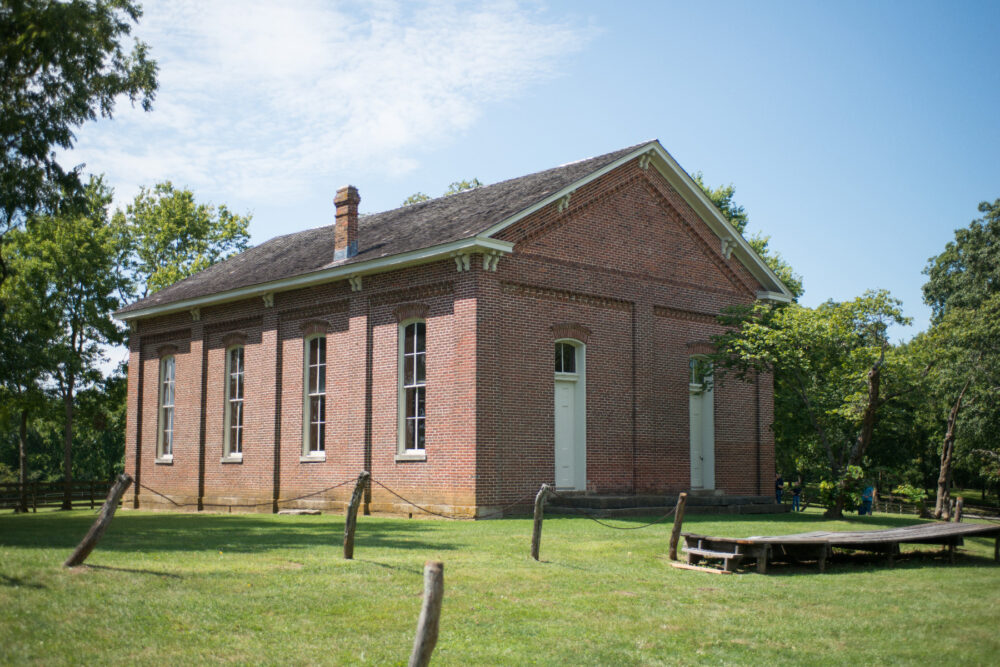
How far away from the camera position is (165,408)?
1172 inches

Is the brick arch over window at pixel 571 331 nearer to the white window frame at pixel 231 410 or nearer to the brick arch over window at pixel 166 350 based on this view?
the white window frame at pixel 231 410

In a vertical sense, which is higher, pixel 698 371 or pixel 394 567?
pixel 698 371

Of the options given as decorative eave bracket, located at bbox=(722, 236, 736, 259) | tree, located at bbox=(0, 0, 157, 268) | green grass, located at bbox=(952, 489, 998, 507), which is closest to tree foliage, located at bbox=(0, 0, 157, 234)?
tree, located at bbox=(0, 0, 157, 268)

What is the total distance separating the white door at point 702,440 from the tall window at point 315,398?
9.48 metres

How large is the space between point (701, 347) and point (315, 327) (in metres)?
9.90

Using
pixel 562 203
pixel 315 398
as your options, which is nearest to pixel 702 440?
pixel 562 203

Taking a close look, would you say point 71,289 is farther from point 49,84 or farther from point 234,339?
point 49,84

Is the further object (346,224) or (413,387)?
(346,224)

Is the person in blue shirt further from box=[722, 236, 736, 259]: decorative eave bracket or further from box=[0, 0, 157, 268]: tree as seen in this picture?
box=[0, 0, 157, 268]: tree

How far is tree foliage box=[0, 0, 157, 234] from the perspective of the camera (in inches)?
718

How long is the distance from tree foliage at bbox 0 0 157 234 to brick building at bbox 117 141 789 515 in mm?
6204

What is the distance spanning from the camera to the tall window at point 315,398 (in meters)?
24.0

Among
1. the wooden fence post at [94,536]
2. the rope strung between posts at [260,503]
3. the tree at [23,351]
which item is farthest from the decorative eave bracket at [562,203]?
the tree at [23,351]

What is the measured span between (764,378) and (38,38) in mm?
19281
